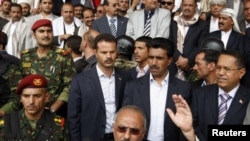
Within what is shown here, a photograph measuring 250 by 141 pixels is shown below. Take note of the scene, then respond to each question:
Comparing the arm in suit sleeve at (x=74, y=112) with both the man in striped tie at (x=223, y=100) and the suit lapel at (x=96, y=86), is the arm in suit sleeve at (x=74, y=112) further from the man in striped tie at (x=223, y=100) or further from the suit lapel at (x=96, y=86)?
the man in striped tie at (x=223, y=100)

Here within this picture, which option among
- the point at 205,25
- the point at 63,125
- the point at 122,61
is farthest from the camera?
the point at 205,25

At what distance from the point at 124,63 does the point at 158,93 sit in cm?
177

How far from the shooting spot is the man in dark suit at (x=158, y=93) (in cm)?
646

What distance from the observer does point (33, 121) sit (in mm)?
6016

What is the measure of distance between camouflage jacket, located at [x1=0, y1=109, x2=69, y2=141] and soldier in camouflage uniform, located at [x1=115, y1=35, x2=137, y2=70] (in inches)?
88.0

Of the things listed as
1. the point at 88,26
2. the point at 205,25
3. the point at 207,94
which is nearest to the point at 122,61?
the point at 207,94

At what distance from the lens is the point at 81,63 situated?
27.1 ft

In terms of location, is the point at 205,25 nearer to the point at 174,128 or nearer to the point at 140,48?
the point at 140,48

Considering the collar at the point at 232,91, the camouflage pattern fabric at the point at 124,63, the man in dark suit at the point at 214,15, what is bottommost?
the collar at the point at 232,91

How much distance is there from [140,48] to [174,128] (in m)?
2.07

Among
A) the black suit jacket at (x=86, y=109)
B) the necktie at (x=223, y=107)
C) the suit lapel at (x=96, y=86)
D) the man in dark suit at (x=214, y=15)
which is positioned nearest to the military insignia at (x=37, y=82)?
the black suit jacket at (x=86, y=109)

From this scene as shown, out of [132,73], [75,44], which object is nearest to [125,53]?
[75,44]

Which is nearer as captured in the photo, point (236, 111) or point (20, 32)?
point (236, 111)

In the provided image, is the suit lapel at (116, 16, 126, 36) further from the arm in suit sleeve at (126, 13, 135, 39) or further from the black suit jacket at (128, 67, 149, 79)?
the black suit jacket at (128, 67, 149, 79)
